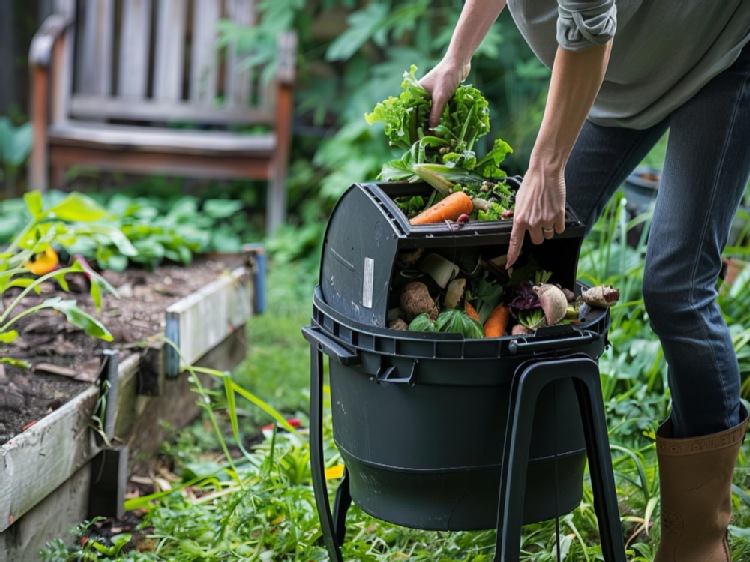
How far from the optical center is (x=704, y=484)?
6.46 feet

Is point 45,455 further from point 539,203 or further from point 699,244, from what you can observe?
point 699,244

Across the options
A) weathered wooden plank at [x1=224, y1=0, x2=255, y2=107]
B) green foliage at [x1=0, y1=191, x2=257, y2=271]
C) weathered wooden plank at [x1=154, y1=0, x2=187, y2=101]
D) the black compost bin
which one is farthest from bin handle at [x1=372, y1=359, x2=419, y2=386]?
weathered wooden plank at [x1=154, y1=0, x2=187, y2=101]

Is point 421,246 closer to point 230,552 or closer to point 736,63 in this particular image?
point 736,63

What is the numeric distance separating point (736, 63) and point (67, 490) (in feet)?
5.57

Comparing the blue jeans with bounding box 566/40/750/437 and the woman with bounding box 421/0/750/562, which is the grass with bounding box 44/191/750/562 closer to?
the woman with bounding box 421/0/750/562

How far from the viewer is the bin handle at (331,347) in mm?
1732

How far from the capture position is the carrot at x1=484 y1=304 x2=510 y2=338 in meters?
1.83

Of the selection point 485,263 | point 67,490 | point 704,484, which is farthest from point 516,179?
point 67,490

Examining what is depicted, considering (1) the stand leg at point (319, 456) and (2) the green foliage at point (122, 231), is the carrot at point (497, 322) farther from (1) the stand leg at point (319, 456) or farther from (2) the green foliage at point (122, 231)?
(2) the green foliage at point (122, 231)

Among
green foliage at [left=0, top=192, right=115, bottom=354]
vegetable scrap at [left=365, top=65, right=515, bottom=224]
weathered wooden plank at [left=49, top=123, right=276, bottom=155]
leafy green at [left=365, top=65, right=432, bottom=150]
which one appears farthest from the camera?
weathered wooden plank at [left=49, top=123, right=276, bottom=155]

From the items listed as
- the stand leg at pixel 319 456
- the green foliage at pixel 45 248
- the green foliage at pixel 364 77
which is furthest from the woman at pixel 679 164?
the green foliage at pixel 364 77

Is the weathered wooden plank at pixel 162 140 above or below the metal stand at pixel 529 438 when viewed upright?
above

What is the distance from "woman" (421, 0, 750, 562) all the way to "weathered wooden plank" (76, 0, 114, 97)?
3759 millimetres

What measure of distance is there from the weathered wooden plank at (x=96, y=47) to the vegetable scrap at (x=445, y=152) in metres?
3.72
